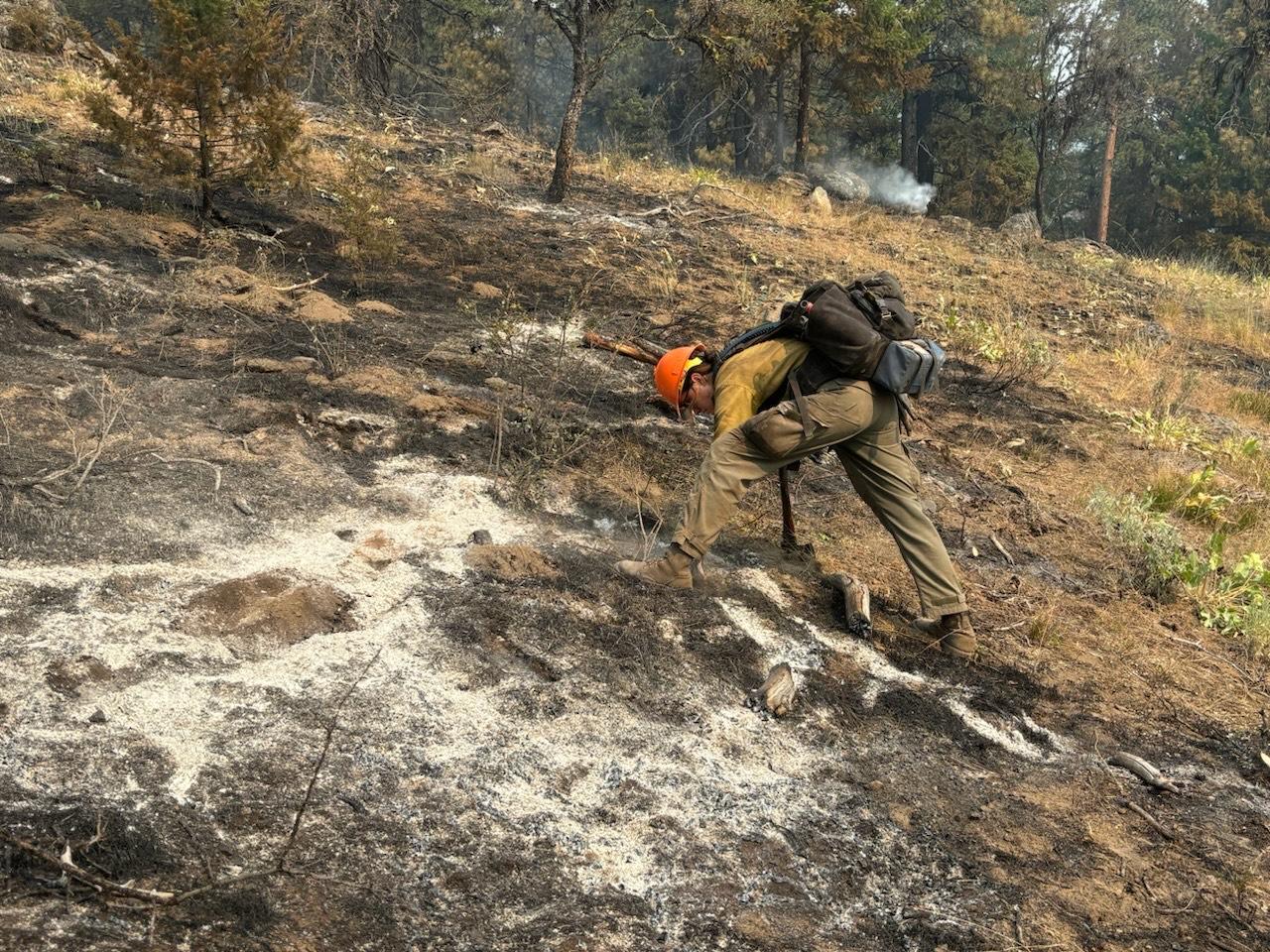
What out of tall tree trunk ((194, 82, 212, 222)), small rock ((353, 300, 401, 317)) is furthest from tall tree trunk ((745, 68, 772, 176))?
small rock ((353, 300, 401, 317))

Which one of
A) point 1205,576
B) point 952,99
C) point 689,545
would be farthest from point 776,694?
point 952,99

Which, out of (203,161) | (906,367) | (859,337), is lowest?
(906,367)

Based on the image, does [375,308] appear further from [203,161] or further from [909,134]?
[909,134]

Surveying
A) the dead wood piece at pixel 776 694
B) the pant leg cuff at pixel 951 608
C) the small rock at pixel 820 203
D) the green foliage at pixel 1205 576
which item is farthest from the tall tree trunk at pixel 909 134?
the dead wood piece at pixel 776 694

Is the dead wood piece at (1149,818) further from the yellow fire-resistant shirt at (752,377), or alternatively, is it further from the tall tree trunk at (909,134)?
the tall tree trunk at (909,134)

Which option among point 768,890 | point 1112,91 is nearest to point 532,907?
point 768,890

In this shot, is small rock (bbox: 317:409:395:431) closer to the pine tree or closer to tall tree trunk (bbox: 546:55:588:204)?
the pine tree

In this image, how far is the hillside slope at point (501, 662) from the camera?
8.41 ft

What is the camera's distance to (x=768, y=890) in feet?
8.98

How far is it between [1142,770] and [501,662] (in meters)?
2.23

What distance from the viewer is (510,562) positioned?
13.4ft

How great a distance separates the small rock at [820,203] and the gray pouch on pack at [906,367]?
10.6 meters

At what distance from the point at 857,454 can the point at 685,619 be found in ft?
3.18

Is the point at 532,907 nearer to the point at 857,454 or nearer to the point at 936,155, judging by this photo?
the point at 857,454
